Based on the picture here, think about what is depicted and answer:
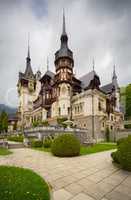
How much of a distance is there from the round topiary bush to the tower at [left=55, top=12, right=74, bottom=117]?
29.1 m

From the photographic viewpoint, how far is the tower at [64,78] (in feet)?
152

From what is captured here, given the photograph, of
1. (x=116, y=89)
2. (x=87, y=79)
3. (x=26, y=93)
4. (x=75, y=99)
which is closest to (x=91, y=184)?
(x=75, y=99)

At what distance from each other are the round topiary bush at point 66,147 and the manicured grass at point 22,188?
7.54 m

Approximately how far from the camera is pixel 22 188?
6637 mm

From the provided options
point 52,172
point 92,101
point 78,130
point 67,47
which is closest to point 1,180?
point 52,172

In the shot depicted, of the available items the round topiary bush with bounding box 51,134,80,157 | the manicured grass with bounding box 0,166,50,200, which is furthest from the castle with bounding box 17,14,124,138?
the manicured grass with bounding box 0,166,50,200

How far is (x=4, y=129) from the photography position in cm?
6712

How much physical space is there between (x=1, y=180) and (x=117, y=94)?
57748mm

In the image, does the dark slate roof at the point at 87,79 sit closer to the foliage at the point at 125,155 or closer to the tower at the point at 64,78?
the tower at the point at 64,78

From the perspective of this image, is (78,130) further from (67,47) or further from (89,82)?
(67,47)

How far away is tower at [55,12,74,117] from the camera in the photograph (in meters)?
46.3

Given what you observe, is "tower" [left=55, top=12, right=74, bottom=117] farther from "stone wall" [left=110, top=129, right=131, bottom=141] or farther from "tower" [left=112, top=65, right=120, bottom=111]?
"tower" [left=112, top=65, right=120, bottom=111]

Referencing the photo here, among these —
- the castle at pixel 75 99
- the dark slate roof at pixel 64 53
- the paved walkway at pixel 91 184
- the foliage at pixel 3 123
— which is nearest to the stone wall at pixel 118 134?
the castle at pixel 75 99

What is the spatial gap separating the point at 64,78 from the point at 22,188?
4194 centimetres
